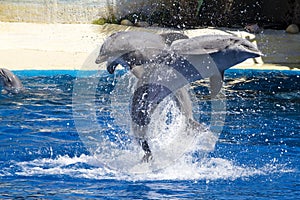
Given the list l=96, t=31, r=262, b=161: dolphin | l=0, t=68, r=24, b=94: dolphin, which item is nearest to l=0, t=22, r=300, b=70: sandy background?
l=0, t=68, r=24, b=94: dolphin

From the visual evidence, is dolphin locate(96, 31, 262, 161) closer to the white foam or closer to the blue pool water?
the white foam

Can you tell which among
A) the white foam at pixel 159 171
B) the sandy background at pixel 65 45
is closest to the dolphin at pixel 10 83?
the sandy background at pixel 65 45

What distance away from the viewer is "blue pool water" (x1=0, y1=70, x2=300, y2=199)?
6.13 m

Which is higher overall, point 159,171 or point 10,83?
point 159,171

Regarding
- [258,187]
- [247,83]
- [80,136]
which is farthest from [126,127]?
[247,83]

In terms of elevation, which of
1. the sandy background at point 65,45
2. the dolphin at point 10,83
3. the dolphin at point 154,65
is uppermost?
the dolphin at point 154,65

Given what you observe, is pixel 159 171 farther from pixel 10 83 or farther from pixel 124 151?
pixel 10 83

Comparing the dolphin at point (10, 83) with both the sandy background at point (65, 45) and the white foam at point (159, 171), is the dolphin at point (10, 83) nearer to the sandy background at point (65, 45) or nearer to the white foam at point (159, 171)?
the sandy background at point (65, 45)

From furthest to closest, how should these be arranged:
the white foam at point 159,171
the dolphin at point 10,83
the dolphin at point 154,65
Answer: the dolphin at point 10,83 → the white foam at point 159,171 → the dolphin at point 154,65

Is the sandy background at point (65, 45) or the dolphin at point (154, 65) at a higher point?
the dolphin at point (154, 65)

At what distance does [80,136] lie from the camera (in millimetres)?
8195

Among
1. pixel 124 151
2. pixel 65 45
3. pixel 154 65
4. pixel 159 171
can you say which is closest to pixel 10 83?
pixel 65 45

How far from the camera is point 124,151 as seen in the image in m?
7.43

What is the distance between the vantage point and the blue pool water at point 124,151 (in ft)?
20.1
